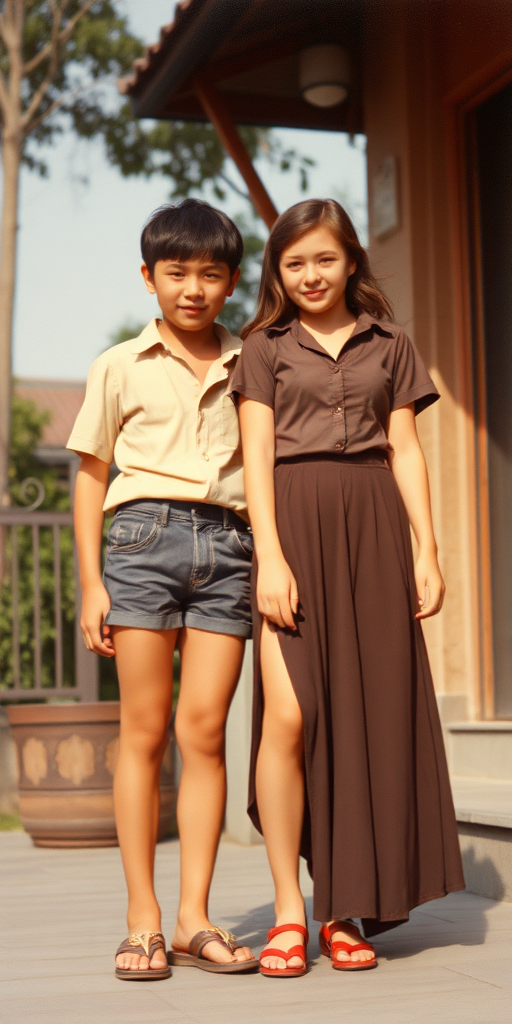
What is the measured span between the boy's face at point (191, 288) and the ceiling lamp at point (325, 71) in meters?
2.95

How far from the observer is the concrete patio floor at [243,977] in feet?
6.97

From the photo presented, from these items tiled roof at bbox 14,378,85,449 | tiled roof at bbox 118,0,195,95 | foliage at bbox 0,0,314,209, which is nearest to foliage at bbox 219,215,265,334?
tiled roof at bbox 14,378,85,449

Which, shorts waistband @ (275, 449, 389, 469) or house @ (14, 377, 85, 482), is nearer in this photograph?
shorts waistband @ (275, 449, 389, 469)

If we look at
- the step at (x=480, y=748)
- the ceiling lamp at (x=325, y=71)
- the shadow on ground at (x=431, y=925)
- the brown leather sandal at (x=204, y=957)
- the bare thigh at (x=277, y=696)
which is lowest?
the shadow on ground at (x=431, y=925)

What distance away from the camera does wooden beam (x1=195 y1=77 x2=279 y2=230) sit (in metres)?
5.37

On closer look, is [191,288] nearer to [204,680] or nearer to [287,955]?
[204,680]

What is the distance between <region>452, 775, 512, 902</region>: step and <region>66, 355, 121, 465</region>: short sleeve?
158cm

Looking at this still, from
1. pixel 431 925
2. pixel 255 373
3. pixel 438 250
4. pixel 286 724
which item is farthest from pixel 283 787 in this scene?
→ pixel 438 250

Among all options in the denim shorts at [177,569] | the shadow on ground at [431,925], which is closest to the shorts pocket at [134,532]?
the denim shorts at [177,569]

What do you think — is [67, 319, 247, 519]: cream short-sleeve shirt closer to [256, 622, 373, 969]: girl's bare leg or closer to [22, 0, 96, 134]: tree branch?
[256, 622, 373, 969]: girl's bare leg

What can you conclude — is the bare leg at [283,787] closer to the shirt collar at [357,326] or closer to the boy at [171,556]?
the boy at [171,556]

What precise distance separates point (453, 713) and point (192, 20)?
3.10m

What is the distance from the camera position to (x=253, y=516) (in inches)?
99.2

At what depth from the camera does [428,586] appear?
2621 millimetres
